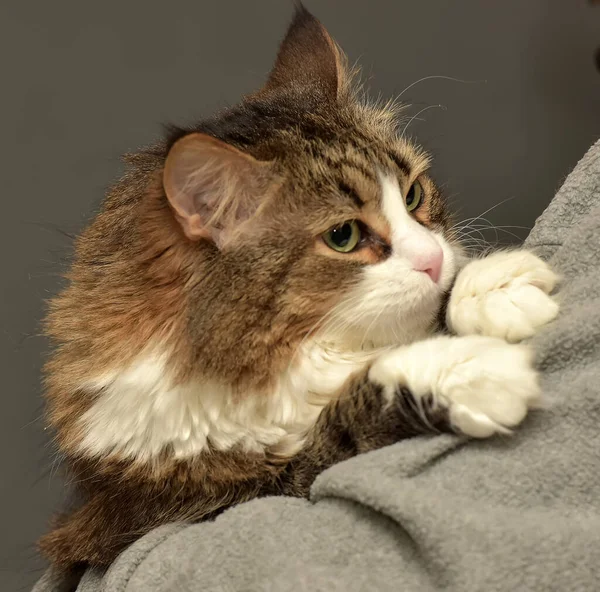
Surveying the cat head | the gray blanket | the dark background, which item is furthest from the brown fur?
the dark background

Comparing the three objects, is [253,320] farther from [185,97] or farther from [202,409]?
[185,97]

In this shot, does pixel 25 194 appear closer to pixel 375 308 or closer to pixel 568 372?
pixel 375 308

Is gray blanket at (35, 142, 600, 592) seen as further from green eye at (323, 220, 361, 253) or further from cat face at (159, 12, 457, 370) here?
green eye at (323, 220, 361, 253)

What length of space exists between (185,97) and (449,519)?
1790mm

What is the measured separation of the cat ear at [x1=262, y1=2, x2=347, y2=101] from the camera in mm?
1380

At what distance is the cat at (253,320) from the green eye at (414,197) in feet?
0.30

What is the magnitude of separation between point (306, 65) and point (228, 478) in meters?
0.93

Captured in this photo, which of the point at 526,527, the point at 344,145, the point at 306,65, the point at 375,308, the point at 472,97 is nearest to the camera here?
the point at 526,527

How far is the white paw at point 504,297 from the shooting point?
0.99 m

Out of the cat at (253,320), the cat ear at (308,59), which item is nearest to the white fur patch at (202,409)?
the cat at (253,320)

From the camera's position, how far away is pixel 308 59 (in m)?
1.42

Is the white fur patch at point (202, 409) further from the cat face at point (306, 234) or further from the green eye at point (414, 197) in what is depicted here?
the green eye at point (414, 197)

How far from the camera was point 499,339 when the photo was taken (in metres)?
0.98

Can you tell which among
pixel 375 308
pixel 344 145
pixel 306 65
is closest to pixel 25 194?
pixel 306 65
